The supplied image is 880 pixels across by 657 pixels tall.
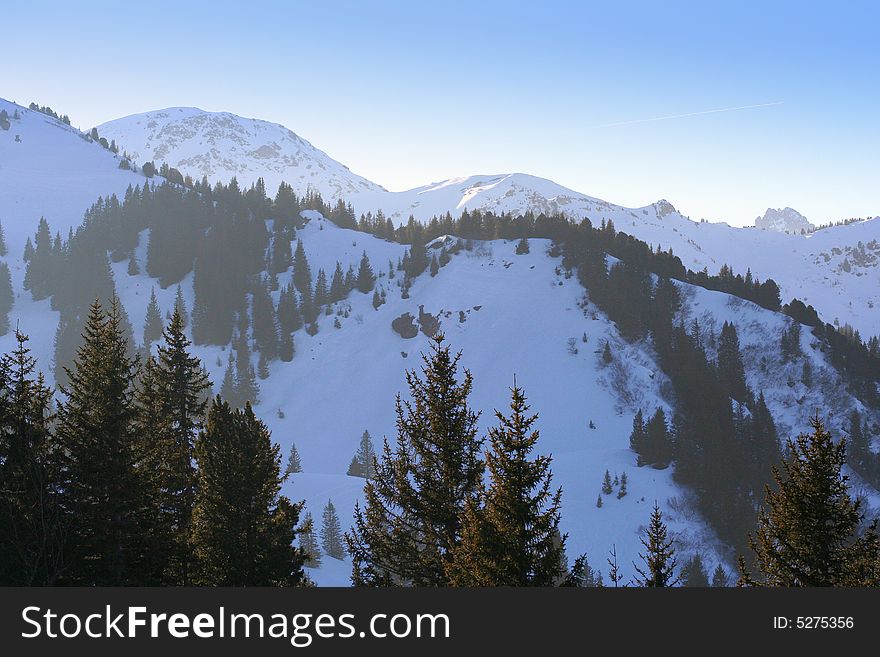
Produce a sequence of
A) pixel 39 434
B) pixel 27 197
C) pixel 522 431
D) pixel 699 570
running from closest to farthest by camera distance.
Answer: pixel 522 431 → pixel 39 434 → pixel 699 570 → pixel 27 197

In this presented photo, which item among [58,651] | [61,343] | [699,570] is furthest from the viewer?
[61,343]

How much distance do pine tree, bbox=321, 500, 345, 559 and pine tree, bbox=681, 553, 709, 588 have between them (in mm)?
34464

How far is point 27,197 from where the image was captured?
19825 centimetres

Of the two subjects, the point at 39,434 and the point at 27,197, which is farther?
the point at 27,197

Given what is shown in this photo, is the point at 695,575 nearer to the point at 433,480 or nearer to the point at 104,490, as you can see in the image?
the point at 433,480

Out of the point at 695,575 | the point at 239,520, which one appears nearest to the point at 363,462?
the point at 695,575

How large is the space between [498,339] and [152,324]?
67.8 m

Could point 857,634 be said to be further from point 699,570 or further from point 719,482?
point 719,482

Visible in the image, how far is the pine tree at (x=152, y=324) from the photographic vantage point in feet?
447

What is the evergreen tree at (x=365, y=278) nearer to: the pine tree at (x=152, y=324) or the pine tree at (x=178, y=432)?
the pine tree at (x=152, y=324)

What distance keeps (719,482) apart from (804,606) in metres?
89.8

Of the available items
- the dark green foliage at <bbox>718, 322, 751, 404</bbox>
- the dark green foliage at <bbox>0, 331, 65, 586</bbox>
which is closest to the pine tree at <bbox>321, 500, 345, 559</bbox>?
the dark green foliage at <bbox>0, 331, 65, 586</bbox>

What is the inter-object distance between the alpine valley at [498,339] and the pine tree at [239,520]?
4371 cm

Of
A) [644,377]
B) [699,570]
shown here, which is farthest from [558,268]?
[699,570]
